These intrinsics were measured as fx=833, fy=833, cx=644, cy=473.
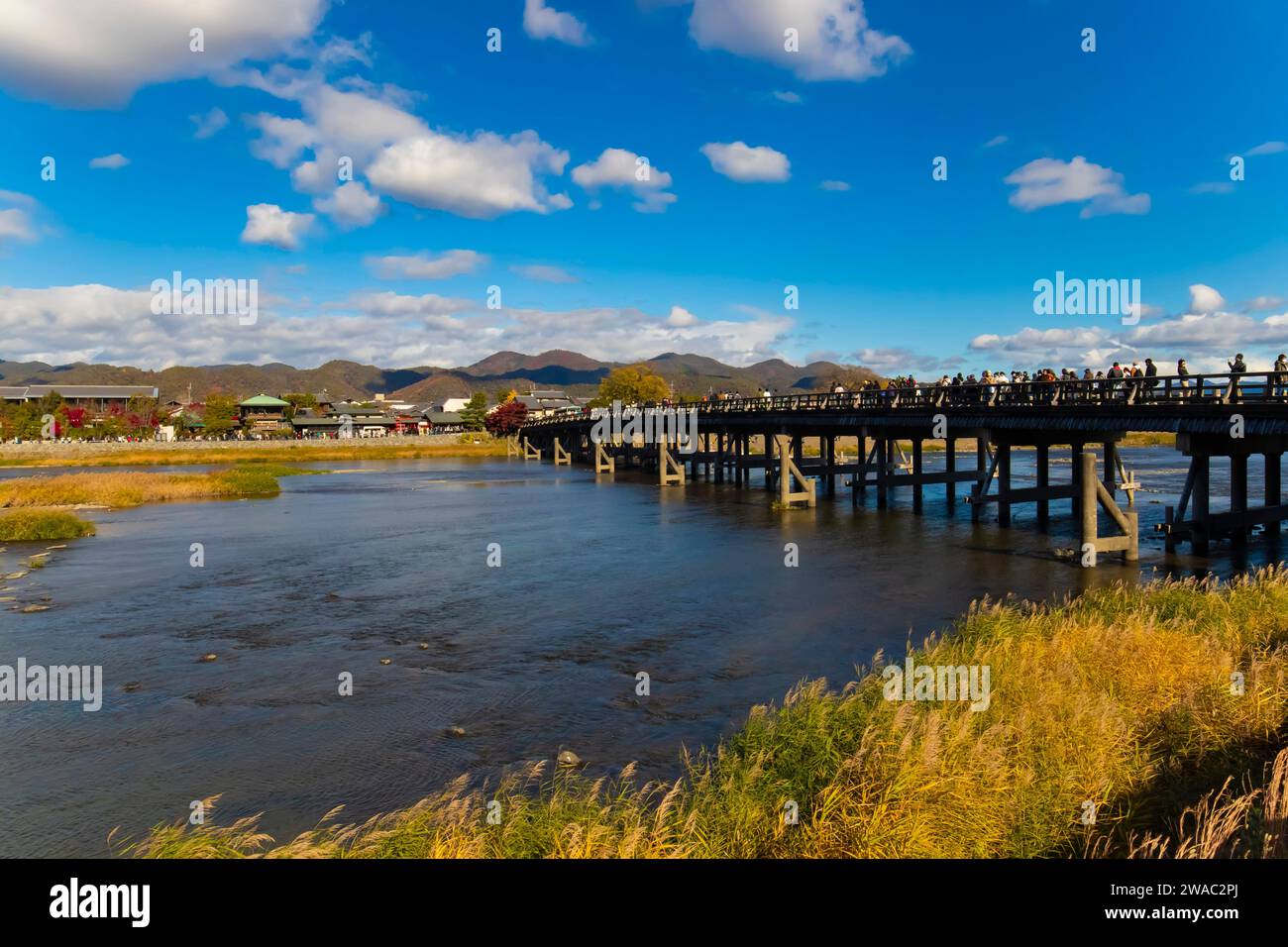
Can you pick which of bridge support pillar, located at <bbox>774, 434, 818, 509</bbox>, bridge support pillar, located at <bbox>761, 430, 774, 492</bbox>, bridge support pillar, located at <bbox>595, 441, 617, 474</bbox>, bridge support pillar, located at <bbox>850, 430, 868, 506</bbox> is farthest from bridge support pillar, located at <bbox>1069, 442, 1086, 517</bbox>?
bridge support pillar, located at <bbox>595, 441, 617, 474</bbox>

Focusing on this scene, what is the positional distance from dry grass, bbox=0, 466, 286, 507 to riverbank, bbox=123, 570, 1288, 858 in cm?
4777

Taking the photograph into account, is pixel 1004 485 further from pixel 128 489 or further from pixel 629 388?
pixel 629 388

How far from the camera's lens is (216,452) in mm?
111688

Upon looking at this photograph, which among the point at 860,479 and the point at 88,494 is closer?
the point at 860,479

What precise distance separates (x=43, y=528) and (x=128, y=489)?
672 inches

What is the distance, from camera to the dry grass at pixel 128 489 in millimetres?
48844

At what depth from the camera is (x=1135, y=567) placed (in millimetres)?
23969

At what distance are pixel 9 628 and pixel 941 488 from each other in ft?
161

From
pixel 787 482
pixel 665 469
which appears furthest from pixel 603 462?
pixel 787 482

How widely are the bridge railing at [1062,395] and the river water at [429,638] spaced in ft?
16.1

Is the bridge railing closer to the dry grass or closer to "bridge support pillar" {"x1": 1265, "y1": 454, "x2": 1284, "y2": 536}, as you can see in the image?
"bridge support pillar" {"x1": 1265, "y1": 454, "x2": 1284, "y2": 536}

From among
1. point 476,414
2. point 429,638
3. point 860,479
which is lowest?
point 429,638

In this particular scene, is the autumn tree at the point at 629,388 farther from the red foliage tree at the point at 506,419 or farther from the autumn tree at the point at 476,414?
the autumn tree at the point at 476,414

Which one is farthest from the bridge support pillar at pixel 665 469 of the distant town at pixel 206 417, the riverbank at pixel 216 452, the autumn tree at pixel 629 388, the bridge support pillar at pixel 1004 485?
the autumn tree at pixel 629 388
